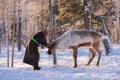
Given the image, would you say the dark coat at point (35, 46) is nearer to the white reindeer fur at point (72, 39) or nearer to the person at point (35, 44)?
the person at point (35, 44)

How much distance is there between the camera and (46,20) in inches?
1199

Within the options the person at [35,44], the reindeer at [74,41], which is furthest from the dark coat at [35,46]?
the reindeer at [74,41]

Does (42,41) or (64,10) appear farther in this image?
(64,10)

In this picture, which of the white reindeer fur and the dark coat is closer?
the dark coat

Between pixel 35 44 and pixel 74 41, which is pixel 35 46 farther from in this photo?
pixel 74 41

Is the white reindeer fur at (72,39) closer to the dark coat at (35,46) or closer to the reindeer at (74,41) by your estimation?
the reindeer at (74,41)

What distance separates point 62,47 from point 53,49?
363 millimetres

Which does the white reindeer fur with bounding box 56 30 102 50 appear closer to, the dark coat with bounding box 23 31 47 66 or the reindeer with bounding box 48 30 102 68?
the reindeer with bounding box 48 30 102 68

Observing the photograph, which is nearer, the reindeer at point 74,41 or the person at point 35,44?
the person at point 35,44

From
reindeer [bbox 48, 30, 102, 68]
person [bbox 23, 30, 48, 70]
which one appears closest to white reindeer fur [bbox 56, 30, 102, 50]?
reindeer [bbox 48, 30, 102, 68]

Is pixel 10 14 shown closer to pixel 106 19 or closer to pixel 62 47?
pixel 106 19

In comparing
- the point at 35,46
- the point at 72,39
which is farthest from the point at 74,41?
the point at 35,46

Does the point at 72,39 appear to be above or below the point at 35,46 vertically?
above

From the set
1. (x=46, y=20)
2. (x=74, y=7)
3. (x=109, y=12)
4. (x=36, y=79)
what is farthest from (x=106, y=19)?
(x=36, y=79)
